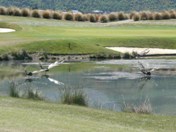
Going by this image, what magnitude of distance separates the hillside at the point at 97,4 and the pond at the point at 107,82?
126150mm

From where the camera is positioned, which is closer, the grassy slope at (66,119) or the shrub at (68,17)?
the grassy slope at (66,119)

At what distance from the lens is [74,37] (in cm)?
5441

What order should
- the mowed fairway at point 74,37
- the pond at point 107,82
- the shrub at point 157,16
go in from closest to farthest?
the pond at point 107,82 < the mowed fairway at point 74,37 < the shrub at point 157,16

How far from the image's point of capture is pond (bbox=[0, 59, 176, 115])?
2652 centimetres

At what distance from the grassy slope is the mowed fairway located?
26888mm

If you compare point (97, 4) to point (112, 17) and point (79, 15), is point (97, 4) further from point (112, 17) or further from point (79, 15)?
point (79, 15)

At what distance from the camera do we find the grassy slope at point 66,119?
15.8 metres

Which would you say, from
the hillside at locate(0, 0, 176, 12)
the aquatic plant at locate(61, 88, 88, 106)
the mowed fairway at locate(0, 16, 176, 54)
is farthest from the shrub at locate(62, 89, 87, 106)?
the hillside at locate(0, 0, 176, 12)

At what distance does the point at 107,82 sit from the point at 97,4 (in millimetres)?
152892

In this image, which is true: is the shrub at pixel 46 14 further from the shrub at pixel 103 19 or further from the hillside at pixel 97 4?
the hillside at pixel 97 4

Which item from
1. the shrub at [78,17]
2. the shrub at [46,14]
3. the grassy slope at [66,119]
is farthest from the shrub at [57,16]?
the grassy slope at [66,119]

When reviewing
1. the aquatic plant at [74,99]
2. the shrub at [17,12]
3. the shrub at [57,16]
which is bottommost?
the aquatic plant at [74,99]

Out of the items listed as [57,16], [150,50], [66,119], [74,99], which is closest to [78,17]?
[57,16]

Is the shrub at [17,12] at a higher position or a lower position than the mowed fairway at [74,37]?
higher
